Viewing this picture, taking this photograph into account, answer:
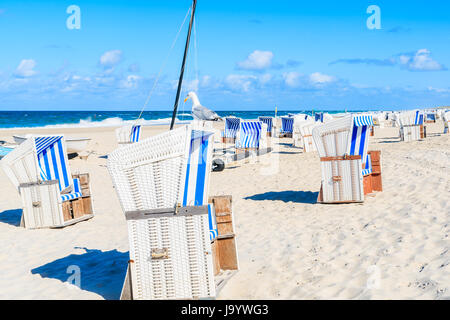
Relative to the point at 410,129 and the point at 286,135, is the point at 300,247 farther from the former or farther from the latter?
the point at 286,135

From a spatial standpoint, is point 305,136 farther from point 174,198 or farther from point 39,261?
point 174,198

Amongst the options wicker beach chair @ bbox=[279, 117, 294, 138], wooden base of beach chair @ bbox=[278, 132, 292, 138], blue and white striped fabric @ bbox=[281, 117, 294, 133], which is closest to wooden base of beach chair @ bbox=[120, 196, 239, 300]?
blue and white striped fabric @ bbox=[281, 117, 294, 133]

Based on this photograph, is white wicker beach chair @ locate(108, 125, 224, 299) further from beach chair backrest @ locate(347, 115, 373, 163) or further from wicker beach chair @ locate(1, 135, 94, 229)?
beach chair backrest @ locate(347, 115, 373, 163)

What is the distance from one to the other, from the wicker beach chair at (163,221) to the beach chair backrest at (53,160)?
4.07m

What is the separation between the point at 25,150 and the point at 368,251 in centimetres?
531

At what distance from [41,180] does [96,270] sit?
268cm

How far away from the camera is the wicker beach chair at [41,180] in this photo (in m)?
6.80

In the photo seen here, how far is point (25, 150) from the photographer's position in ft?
22.2

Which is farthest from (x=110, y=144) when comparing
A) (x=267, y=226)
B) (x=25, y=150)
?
(x=267, y=226)

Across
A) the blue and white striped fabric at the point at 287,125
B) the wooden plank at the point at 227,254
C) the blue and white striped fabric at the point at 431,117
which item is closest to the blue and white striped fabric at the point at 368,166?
the wooden plank at the point at 227,254

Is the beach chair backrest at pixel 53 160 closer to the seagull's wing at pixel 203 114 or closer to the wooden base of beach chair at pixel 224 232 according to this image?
the wooden base of beach chair at pixel 224 232

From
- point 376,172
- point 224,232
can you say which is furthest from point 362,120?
point 224,232

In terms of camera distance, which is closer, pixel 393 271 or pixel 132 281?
pixel 132 281

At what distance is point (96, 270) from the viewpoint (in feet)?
16.1
